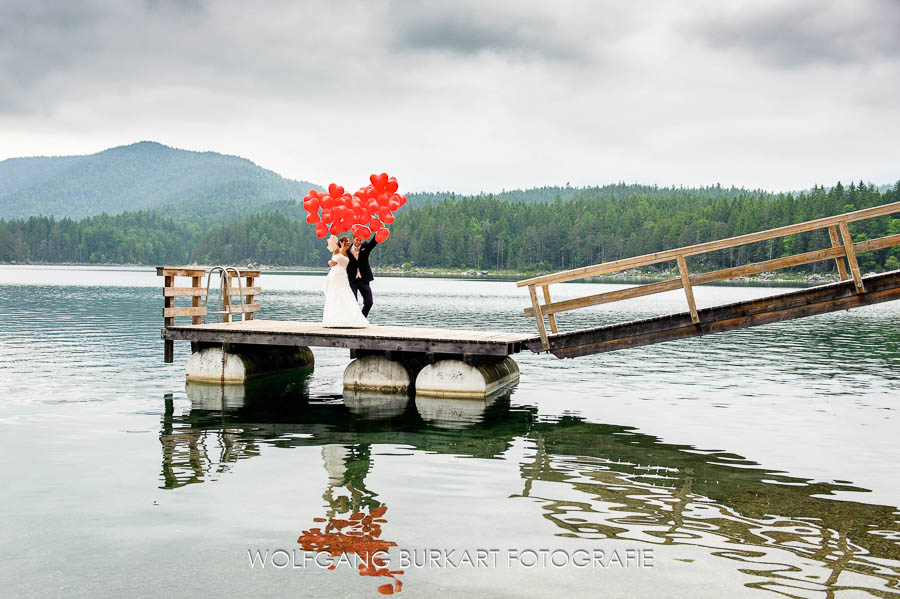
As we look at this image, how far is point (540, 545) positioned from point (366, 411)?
26.9 feet

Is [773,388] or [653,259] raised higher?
[653,259]

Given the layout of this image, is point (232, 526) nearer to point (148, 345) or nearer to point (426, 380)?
point (426, 380)

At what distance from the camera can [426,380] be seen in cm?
1688

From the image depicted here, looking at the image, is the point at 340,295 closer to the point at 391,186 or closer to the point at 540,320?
the point at 391,186

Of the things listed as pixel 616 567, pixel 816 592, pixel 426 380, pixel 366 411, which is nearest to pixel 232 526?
pixel 616 567

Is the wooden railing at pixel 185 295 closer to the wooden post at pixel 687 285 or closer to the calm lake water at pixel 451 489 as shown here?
the calm lake water at pixel 451 489

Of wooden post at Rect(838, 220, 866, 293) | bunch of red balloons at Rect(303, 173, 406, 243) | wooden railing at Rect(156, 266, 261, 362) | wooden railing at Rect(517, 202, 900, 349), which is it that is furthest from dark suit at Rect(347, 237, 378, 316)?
wooden post at Rect(838, 220, 866, 293)

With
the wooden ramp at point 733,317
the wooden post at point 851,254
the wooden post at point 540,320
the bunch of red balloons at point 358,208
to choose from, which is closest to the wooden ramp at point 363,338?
the wooden post at point 540,320

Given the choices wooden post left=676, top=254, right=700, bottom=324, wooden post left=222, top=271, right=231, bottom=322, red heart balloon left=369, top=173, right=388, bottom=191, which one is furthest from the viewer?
wooden post left=222, top=271, right=231, bottom=322

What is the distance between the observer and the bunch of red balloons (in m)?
18.1

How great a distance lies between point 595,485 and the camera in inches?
401

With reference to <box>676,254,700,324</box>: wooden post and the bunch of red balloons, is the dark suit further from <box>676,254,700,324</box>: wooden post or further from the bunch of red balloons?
<box>676,254,700,324</box>: wooden post

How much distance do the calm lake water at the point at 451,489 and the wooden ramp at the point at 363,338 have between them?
1.20 metres

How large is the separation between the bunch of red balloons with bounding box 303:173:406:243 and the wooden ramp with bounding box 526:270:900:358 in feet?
15.9
